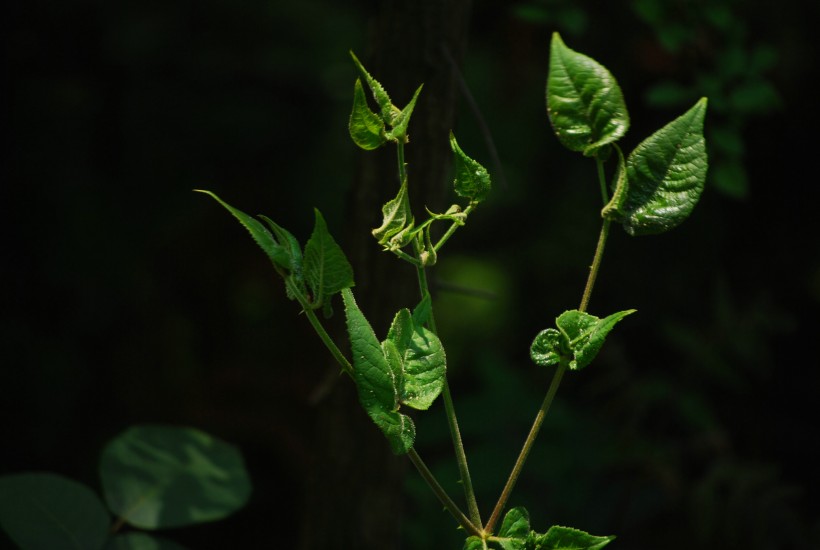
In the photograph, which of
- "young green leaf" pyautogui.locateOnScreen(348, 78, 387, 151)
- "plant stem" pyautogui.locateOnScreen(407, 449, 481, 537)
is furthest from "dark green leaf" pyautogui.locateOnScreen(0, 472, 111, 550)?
"young green leaf" pyautogui.locateOnScreen(348, 78, 387, 151)

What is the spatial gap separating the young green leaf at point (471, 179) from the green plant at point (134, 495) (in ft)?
1.88

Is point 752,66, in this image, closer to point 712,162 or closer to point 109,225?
point 712,162

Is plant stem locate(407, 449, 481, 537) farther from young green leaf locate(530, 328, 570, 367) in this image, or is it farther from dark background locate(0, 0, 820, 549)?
dark background locate(0, 0, 820, 549)

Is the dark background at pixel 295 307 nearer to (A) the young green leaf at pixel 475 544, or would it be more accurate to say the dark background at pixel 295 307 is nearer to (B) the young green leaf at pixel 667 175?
(B) the young green leaf at pixel 667 175

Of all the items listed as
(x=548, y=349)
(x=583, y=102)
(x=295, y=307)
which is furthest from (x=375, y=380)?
(x=295, y=307)

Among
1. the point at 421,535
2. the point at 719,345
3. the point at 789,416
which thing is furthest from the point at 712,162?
the point at 421,535

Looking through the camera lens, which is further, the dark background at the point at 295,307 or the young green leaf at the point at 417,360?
the dark background at the point at 295,307

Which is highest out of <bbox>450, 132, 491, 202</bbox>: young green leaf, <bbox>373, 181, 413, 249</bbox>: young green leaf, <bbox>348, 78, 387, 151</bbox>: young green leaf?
<bbox>348, 78, 387, 151</bbox>: young green leaf

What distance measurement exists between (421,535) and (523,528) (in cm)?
110

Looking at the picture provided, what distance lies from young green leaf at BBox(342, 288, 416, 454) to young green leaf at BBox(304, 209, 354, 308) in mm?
12

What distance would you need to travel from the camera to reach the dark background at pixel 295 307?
170 cm

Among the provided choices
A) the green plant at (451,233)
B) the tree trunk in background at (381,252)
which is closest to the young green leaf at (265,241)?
A: the green plant at (451,233)

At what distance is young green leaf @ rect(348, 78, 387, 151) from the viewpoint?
1.91 ft

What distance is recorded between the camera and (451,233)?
0.63 m
